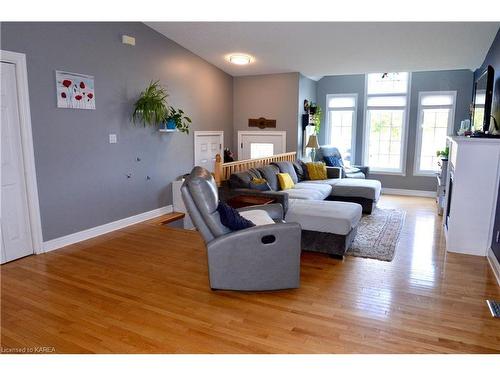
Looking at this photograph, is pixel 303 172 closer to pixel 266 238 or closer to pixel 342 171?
pixel 342 171

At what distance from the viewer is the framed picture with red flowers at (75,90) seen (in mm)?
3787

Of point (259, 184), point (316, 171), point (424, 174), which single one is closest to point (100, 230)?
point (259, 184)

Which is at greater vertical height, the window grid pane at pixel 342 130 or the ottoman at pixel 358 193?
the window grid pane at pixel 342 130

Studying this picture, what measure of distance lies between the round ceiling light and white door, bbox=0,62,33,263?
133 inches

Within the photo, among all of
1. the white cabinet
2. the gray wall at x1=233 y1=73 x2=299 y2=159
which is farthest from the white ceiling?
the white cabinet

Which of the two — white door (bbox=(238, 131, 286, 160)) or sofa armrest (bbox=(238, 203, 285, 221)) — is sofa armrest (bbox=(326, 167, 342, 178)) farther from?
sofa armrest (bbox=(238, 203, 285, 221))

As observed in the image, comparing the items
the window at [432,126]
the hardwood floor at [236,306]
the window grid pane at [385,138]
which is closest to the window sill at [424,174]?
the window at [432,126]

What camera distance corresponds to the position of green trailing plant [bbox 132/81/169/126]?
15.5 feet

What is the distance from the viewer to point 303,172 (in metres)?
6.34

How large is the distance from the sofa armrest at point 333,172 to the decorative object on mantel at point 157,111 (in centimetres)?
275

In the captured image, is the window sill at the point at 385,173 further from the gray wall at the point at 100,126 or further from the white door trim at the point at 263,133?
the gray wall at the point at 100,126

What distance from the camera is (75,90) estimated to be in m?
3.94
